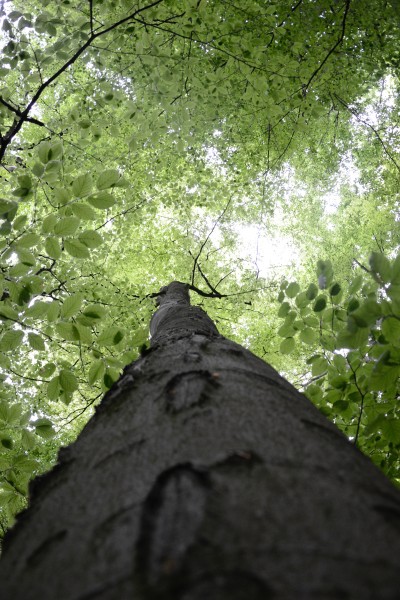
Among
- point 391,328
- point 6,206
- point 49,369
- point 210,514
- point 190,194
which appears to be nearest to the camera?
point 210,514

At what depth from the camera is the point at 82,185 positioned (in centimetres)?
162

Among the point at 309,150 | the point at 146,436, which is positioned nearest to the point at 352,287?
the point at 146,436

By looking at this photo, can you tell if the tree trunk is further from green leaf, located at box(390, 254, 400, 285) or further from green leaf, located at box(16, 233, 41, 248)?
green leaf, located at box(16, 233, 41, 248)

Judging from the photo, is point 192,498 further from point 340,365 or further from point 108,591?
point 340,365

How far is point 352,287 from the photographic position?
151 cm

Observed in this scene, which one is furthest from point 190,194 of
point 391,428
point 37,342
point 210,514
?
point 210,514

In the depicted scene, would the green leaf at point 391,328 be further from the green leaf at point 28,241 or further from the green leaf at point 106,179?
the green leaf at point 28,241

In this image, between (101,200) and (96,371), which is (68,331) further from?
(101,200)

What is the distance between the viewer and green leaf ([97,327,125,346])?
69.0 inches

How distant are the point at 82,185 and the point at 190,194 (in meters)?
6.03

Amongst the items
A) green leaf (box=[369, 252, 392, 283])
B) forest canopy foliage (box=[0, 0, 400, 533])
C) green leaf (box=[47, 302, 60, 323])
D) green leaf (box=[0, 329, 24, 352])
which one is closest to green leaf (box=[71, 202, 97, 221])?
forest canopy foliage (box=[0, 0, 400, 533])

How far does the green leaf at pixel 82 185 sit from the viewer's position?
1605mm

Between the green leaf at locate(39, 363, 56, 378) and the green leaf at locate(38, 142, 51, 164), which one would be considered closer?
the green leaf at locate(38, 142, 51, 164)

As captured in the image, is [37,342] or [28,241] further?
[37,342]
